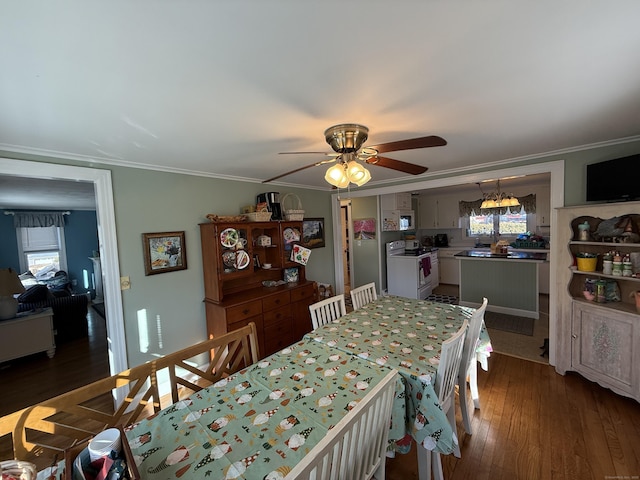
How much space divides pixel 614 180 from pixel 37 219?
8.96 meters

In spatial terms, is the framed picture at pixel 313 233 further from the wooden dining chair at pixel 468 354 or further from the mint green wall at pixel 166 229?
the wooden dining chair at pixel 468 354

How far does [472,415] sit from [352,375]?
1369 mm

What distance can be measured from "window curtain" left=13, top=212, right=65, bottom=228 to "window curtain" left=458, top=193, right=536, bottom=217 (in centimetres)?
878

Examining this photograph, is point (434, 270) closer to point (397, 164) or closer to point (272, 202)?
point (272, 202)

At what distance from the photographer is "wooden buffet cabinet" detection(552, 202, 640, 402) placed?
6.97ft

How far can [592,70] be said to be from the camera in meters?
1.17

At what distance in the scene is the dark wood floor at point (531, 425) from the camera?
164cm

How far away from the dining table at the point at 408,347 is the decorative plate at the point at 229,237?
4.42 feet

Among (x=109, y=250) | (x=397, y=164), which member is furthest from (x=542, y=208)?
(x=109, y=250)

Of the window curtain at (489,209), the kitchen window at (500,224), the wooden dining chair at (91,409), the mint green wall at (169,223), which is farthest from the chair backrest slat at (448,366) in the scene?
the kitchen window at (500,224)

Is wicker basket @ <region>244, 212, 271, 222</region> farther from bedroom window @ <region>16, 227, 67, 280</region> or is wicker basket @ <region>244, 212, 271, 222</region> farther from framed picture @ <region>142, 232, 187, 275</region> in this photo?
bedroom window @ <region>16, 227, 67, 280</region>

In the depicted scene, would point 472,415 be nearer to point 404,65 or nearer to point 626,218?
point 626,218

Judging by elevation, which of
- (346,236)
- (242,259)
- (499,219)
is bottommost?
(242,259)

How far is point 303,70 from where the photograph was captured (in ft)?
3.59
